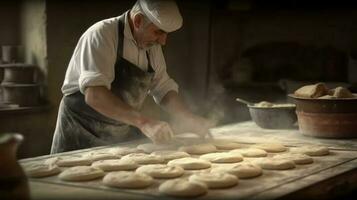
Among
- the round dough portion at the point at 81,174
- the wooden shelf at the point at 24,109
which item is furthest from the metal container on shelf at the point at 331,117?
the wooden shelf at the point at 24,109

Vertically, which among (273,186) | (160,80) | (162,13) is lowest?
(273,186)

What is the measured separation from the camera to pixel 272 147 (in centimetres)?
333

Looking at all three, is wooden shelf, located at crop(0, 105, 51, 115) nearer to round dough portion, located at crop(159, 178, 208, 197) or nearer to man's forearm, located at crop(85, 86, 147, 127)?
man's forearm, located at crop(85, 86, 147, 127)

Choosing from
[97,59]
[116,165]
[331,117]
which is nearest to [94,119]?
[97,59]

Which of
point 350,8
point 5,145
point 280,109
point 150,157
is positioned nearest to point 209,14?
point 350,8

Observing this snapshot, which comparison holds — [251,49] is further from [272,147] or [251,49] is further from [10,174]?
[10,174]

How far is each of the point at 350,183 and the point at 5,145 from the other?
170 cm

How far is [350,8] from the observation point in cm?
667

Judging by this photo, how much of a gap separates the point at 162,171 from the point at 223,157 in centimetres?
49

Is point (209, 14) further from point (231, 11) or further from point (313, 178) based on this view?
point (313, 178)

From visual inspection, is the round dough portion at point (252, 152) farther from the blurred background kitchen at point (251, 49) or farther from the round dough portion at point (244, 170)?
the blurred background kitchen at point (251, 49)

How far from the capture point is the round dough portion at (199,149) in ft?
10.7

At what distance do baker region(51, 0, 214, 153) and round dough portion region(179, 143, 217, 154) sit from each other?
5.2 inches

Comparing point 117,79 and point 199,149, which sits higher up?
point 117,79
